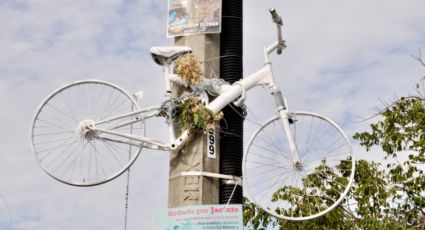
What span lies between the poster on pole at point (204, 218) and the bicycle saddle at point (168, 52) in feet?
7.16

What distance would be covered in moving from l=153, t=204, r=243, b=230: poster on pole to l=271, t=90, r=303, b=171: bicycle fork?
40.5 inches

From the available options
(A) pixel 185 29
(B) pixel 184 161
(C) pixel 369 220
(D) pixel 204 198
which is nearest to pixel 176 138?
(B) pixel 184 161

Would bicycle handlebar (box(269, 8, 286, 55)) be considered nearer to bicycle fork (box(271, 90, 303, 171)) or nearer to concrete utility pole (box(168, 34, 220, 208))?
bicycle fork (box(271, 90, 303, 171))

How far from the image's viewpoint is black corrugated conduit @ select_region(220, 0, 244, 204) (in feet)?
31.8

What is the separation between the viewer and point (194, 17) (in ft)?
33.8

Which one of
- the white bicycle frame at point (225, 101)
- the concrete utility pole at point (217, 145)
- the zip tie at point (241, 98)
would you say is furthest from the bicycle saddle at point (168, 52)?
the zip tie at point (241, 98)

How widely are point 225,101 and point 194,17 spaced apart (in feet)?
4.78

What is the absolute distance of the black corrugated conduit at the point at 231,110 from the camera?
9703 mm

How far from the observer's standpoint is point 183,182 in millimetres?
9422

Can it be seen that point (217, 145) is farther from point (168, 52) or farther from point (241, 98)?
point (168, 52)

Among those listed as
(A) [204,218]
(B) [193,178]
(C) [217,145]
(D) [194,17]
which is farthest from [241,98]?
(A) [204,218]

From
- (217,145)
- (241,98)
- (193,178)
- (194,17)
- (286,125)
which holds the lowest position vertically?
(193,178)

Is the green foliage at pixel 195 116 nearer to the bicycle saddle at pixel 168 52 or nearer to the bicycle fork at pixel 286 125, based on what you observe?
the bicycle saddle at pixel 168 52

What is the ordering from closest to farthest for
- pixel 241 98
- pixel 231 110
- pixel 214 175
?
pixel 214 175, pixel 241 98, pixel 231 110
